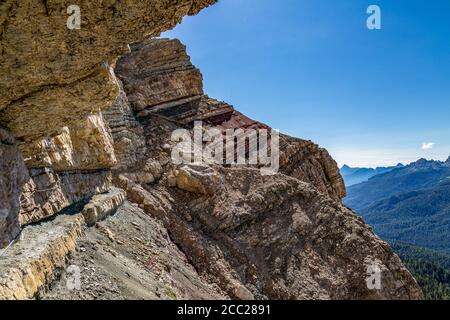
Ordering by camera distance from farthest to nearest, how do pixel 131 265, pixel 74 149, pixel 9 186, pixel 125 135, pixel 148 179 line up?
pixel 125 135
pixel 148 179
pixel 74 149
pixel 131 265
pixel 9 186


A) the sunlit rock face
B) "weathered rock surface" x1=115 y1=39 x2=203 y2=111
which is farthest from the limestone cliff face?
"weathered rock surface" x1=115 y1=39 x2=203 y2=111

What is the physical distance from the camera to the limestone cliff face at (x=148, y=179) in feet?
33.8

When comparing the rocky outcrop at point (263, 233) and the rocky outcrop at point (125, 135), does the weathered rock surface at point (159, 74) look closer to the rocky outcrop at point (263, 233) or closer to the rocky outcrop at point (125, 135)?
the rocky outcrop at point (125, 135)

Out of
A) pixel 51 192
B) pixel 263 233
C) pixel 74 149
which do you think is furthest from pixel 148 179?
pixel 51 192

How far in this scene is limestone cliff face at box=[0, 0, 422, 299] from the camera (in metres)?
10.3

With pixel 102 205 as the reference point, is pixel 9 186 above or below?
above

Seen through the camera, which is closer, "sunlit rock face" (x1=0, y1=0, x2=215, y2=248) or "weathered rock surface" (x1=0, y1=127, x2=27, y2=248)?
"sunlit rock face" (x1=0, y1=0, x2=215, y2=248)

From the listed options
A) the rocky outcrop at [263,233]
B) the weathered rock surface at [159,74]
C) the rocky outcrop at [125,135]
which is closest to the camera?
the rocky outcrop at [263,233]

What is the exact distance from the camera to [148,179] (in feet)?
99.2

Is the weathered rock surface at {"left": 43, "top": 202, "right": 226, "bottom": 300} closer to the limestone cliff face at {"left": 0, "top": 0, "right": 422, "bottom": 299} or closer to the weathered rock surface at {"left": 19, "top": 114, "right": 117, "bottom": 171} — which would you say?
the limestone cliff face at {"left": 0, "top": 0, "right": 422, "bottom": 299}

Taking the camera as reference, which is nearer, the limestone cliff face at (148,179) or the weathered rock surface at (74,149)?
the limestone cliff face at (148,179)

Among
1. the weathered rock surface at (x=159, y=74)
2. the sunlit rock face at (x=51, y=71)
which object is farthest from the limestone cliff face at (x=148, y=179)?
the weathered rock surface at (x=159, y=74)

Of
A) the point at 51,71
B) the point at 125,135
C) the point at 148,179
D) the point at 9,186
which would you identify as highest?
the point at 125,135

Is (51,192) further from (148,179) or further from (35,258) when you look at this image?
(148,179)
